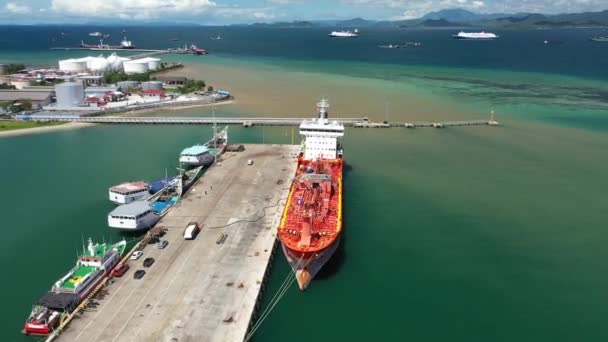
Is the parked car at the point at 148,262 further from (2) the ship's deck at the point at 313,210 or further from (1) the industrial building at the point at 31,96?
(1) the industrial building at the point at 31,96

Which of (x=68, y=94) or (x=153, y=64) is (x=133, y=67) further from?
(x=68, y=94)

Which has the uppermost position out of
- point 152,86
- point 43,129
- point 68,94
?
point 152,86

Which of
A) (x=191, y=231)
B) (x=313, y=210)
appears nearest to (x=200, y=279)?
(x=191, y=231)

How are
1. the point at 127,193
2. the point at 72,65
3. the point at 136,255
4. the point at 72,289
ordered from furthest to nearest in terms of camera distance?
the point at 72,65 → the point at 127,193 → the point at 136,255 → the point at 72,289

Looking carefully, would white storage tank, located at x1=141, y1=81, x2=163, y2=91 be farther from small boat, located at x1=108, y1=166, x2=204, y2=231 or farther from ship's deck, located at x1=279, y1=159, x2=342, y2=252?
ship's deck, located at x1=279, y1=159, x2=342, y2=252

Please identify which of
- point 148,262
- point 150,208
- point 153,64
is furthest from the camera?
point 153,64

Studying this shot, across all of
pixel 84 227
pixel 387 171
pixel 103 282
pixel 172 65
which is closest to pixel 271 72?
pixel 172 65

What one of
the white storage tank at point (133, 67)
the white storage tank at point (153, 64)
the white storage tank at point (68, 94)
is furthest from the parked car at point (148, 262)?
the white storage tank at point (153, 64)
